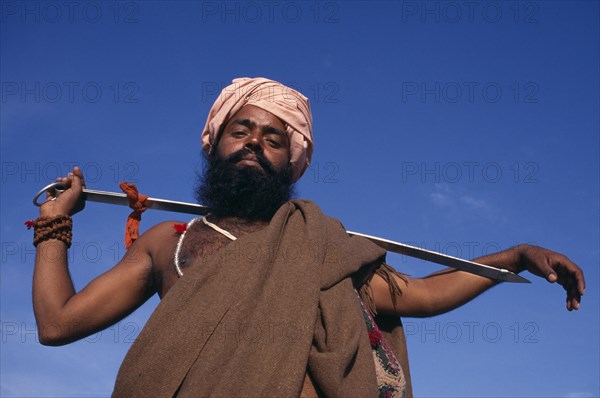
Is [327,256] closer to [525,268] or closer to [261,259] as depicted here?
[261,259]

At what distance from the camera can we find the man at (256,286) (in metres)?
2.88

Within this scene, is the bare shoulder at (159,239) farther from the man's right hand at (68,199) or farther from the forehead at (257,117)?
the forehead at (257,117)

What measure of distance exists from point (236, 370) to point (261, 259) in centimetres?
57

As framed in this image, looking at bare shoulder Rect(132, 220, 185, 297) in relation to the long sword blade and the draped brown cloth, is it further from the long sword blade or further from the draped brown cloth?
the long sword blade

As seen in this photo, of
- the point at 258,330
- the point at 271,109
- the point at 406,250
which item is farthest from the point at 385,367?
the point at 271,109

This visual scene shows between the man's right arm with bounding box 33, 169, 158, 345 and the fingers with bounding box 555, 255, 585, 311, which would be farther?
the fingers with bounding box 555, 255, 585, 311

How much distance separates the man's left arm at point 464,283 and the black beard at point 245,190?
724mm

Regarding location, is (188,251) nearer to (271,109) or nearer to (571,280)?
(271,109)

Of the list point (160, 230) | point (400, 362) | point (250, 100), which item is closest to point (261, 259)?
point (160, 230)

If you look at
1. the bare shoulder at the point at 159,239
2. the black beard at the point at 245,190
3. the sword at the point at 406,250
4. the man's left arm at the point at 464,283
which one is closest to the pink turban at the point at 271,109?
the black beard at the point at 245,190

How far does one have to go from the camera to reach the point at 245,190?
3.93 m

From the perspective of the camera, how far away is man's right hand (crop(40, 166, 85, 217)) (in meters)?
3.64

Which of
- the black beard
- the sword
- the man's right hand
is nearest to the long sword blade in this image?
the sword

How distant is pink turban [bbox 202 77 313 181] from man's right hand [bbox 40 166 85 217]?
92 centimetres
